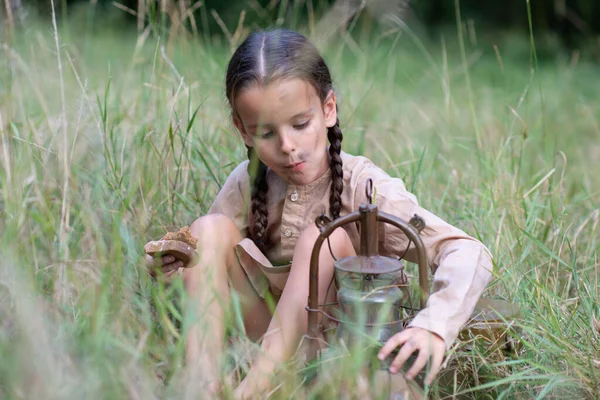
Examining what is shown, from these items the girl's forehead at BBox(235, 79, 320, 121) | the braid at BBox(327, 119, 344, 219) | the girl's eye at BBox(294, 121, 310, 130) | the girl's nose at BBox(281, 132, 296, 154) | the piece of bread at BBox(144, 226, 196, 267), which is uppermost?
the girl's forehead at BBox(235, 79, 320, 121)

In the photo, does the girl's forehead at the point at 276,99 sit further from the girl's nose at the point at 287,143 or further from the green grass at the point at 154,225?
the green grass at the point at 154,225

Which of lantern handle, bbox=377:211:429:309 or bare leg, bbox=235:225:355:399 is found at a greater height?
lantern handle, bbox=377:211:429:309

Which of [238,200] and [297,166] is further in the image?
[238,200]

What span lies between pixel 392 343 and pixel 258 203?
27.4 inches

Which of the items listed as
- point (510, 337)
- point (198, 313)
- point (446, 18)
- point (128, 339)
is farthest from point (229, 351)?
point (446, 18)

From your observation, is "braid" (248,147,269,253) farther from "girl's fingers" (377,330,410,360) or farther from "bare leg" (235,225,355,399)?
"girl's fingers" (377,330,410,360)

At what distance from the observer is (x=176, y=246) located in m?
1.90

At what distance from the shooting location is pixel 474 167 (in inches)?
141

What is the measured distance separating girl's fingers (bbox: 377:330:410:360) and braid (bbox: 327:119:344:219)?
1.68ft

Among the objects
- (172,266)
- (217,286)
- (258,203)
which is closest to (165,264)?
(172,266)

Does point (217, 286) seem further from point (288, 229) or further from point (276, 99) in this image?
point (276, 99)

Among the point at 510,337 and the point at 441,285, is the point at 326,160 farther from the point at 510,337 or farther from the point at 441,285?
the point at 510,337

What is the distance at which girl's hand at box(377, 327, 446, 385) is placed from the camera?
1.59 metres

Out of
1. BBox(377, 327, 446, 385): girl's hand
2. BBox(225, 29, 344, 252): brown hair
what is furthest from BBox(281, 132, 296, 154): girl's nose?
BBox(377, 327, 446, 385): girl's hand
